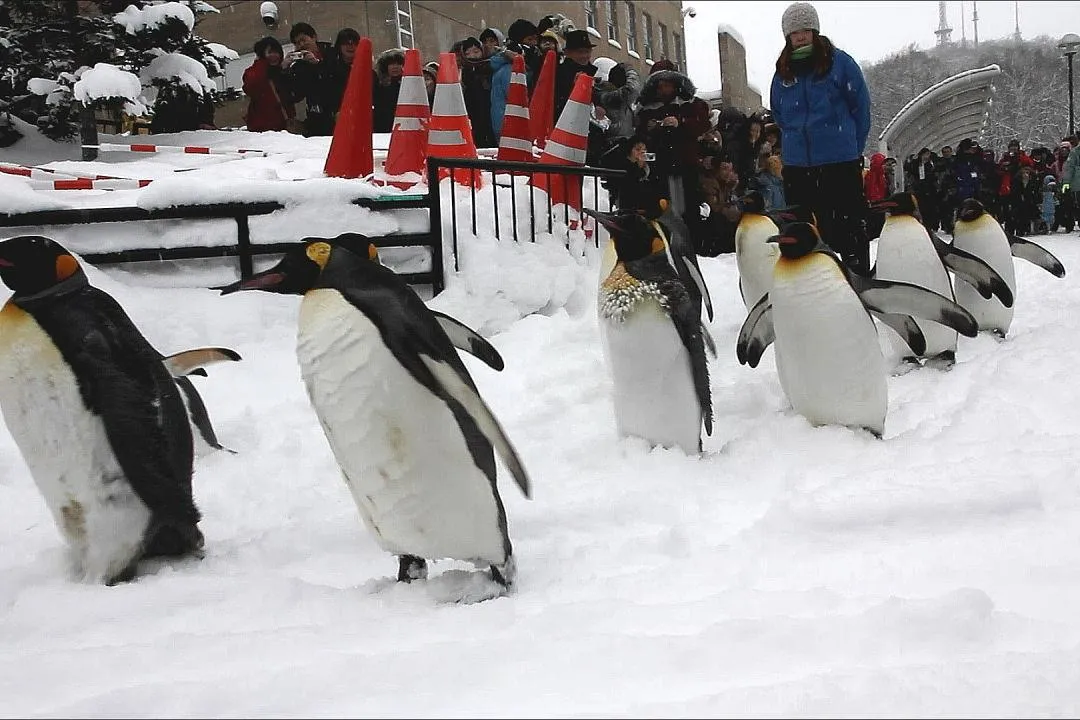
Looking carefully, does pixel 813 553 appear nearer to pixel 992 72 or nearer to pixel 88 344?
pixel 88 344

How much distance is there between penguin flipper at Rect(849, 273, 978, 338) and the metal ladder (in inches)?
292

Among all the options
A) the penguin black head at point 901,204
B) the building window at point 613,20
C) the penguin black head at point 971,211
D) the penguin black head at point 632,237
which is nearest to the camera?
the penguin black head at point 632,237

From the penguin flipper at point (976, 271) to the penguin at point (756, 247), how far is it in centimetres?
72

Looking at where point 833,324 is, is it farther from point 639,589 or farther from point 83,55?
point 83,55

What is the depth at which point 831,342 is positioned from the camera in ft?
8.67

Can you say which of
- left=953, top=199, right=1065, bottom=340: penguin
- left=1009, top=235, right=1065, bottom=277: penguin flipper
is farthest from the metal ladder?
left=1009, top=235, right=1065, bottom=277: penguin flipper

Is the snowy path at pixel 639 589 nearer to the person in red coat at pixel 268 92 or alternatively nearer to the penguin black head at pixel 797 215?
the penguin black head at pixel 797 215

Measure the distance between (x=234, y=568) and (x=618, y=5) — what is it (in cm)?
973

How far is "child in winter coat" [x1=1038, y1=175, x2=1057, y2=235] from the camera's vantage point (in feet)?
32.6

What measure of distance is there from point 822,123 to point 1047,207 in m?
8.11

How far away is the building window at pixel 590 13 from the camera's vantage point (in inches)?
376

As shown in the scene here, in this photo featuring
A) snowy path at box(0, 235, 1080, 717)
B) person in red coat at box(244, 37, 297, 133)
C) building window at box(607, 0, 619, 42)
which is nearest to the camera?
snowy path at box(0, 235, 1080, 717)

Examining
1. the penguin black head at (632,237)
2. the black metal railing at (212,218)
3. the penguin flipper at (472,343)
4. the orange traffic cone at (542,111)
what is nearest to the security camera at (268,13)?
the orange traffic cone at (542,111)

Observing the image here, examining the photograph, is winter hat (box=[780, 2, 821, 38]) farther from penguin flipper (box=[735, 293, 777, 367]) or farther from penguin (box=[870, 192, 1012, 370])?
penguin flipper (box=[735, 293, 777, 367])
